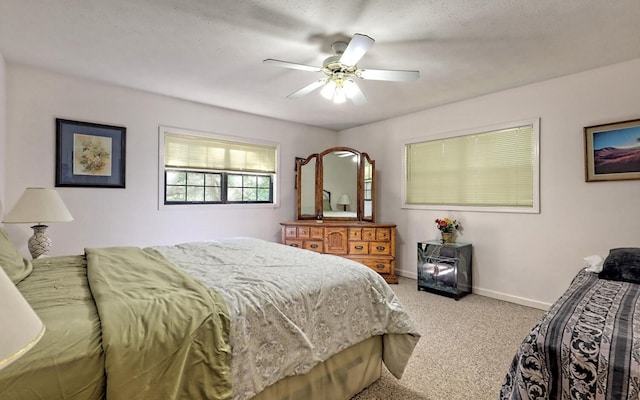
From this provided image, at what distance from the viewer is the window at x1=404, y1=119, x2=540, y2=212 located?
3511 millimetres

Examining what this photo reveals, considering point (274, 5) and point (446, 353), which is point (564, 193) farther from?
point (274, 5)

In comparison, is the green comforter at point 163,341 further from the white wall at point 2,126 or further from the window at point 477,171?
the window at point 477,171

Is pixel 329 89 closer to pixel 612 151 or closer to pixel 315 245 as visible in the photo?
pixel 315 245

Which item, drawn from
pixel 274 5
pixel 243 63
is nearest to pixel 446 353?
pixel 274 5

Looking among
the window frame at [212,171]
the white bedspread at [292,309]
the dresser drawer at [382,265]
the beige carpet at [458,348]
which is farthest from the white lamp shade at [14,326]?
the dresser drawer at [382,265]

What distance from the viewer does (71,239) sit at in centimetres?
327

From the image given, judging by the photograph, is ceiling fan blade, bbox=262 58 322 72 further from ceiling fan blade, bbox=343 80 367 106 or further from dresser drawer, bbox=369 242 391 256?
dresser drawer, bbox=369 242 391 256

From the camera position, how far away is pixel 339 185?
4.95 m

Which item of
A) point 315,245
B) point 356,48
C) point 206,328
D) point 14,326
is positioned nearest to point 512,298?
point 315,245

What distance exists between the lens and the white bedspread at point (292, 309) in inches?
54.0

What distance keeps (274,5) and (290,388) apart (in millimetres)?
2268

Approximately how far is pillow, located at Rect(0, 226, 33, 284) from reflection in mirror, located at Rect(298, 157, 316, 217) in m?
3.45

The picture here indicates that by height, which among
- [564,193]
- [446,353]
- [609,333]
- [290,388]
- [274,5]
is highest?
[274,5]

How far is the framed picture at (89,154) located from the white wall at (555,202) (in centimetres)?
400
